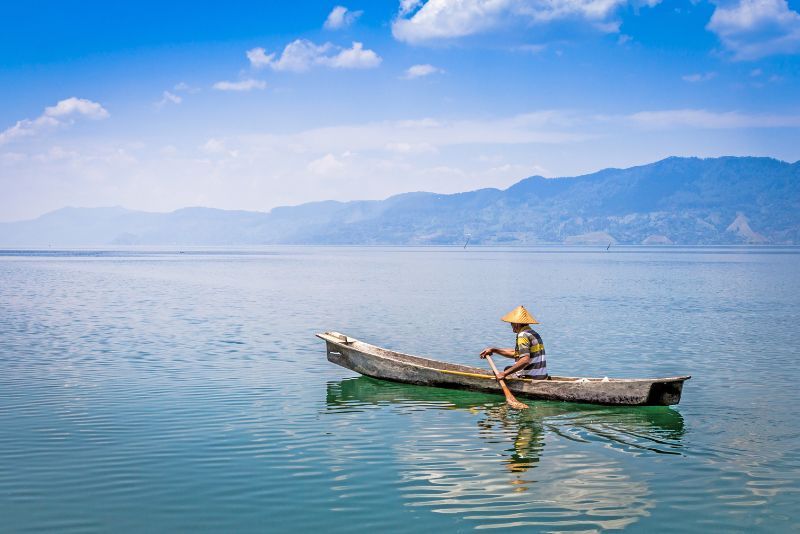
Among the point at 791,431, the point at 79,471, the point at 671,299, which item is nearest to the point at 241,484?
the point at 79,471

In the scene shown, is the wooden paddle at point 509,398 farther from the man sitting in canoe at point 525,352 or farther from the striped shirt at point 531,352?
the striped shirt at point 531,352

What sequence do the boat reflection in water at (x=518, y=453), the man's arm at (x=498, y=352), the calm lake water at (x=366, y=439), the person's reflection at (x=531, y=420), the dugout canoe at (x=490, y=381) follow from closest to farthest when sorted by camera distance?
the calm lake water at (x=366, y=439) < the boat reflection in water at (x=518, y=453) < the person's reflection at (x=531, y=420) < the dugout canoe at (x=490, y=381) < the man's arm at (x=498, y=352)

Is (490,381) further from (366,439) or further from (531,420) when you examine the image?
(366,439)

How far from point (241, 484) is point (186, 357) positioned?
15.0 m

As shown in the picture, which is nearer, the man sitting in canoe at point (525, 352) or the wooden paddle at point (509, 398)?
the wooden paddle at point (509, 398)

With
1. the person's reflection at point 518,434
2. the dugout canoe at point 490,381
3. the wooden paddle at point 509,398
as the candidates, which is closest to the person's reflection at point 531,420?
the person's reflection at point 518,434

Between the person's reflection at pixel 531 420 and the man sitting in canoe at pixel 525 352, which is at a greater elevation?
the man sitting in canoe at pixel 525 352

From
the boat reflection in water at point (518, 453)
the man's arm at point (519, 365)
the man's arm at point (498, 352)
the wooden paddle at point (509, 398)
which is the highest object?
the man's arm at point (498, 352)

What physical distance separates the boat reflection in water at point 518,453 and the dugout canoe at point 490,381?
0.30m

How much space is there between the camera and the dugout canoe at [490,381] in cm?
1800

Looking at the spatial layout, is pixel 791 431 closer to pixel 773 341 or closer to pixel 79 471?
pixel 79 471

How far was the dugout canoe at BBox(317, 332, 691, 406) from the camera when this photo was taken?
59.1 ft

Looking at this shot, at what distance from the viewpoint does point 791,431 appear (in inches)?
663

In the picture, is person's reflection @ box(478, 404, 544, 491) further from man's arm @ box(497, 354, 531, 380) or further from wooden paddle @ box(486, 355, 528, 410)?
man's arm @ box(497, 354, 531, 380)
